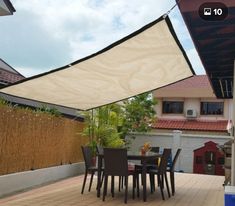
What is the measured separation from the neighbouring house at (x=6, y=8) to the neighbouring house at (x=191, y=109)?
15.1m

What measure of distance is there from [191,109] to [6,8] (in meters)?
16.6

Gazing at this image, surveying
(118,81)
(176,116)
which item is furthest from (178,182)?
(176,116)

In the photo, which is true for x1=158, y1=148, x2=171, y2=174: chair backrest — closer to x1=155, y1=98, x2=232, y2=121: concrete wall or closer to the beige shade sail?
the beige shade sail

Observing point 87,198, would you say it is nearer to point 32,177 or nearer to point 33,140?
point 32,177

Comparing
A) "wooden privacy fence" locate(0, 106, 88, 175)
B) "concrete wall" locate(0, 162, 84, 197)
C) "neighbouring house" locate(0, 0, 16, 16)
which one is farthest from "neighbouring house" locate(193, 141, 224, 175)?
"neighbouring house" locate(0, 0, 16, 16)

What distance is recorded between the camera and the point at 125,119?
18.1m

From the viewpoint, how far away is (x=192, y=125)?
2317 cm

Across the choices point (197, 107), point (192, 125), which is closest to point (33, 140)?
point (192, 125)

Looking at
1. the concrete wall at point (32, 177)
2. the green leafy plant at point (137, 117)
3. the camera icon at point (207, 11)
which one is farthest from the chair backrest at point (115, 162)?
the green leafy plant at point (137, 117)

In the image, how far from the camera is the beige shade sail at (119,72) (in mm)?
5684

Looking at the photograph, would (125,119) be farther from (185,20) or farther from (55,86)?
(185,20)

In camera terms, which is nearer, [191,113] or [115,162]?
[115,162]

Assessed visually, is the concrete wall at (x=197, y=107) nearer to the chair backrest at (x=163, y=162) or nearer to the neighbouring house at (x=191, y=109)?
the neighbouring house at (x=191, y=109)

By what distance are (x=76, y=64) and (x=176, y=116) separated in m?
18.5
